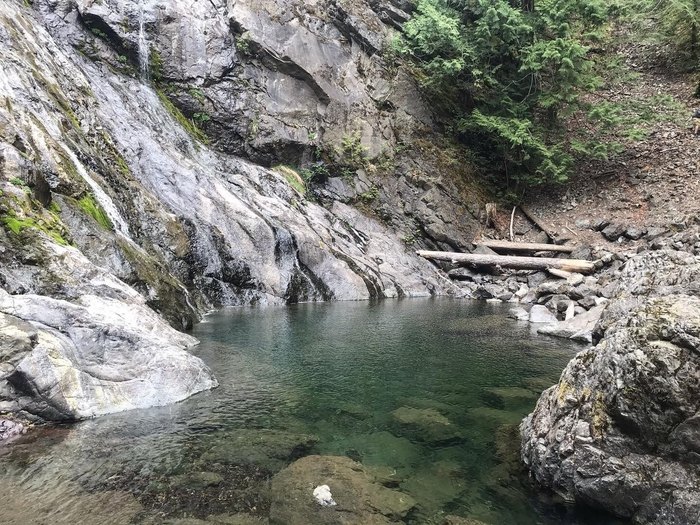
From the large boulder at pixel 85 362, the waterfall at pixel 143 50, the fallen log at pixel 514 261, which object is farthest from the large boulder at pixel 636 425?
the waterfall at pixel 143 50

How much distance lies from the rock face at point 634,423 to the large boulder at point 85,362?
216 inches

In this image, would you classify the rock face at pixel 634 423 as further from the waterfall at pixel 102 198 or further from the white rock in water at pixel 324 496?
the waterfall at pixel 102 198

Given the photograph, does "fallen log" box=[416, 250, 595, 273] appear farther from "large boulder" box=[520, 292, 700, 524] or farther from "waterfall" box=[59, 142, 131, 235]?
"large boulder" box=[520, 292, 700, 524]

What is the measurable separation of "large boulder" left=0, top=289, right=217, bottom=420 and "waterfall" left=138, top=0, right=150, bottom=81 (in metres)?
19.8

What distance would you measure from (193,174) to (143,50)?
30.5 feet

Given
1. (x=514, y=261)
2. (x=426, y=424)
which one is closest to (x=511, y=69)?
(x=514, y=261)

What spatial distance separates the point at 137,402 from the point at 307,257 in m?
13.5

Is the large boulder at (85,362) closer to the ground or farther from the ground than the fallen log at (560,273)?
closer to the ground

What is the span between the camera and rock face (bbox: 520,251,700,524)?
389cm

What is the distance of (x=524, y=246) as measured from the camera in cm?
2544

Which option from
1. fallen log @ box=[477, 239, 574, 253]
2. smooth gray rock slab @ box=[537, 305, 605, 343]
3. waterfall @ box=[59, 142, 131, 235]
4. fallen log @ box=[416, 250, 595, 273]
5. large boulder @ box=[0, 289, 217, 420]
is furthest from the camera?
fallen log @ box=[477, 239, 574, 253]

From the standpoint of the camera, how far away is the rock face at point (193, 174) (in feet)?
27.1

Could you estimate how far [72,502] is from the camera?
4266 millimetres

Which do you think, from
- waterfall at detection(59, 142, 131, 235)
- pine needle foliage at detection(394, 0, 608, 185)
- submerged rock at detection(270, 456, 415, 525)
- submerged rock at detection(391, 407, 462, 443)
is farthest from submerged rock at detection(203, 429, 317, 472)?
pine needle foliage at detection(394, 0, 608, 185)
